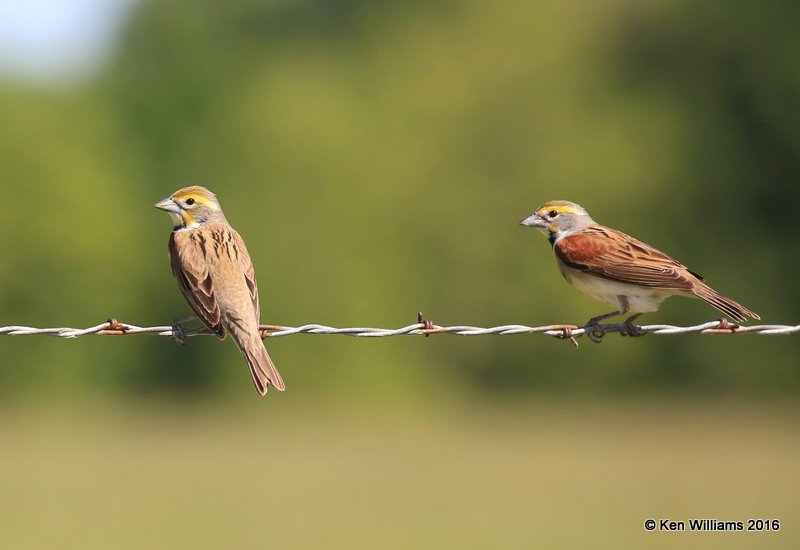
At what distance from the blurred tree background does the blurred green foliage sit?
83 millimetres

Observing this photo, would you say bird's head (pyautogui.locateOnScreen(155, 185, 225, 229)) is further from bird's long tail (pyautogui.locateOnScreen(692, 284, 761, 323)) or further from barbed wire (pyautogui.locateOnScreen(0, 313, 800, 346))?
bird's long tail (pyautogui.locateOnScreen(692, 284, 761, 323))

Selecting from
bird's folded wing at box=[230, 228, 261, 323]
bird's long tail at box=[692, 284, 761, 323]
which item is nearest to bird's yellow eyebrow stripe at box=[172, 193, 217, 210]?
bird's folded wing at box=[230, 228, 261, 323]

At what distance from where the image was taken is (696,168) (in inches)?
1786

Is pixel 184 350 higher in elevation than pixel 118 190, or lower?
lower

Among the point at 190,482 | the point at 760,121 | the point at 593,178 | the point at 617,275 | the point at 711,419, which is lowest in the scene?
the point at 617,275

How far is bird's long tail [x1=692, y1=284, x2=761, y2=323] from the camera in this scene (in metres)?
9.84

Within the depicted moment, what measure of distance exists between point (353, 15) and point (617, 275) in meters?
78.5

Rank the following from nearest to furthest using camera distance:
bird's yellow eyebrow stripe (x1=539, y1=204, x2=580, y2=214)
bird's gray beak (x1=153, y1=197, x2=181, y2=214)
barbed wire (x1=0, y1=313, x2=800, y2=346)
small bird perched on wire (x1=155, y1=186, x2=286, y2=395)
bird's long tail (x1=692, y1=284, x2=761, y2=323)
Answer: barbed wire (x1=0, y1=313, x2=800, y2=346), bird's long tail (x1=692, y1=284, x2=761, y2=323), small bird perched on wire (x1=155, y1=186, x2=286, y2=395), bird's gray beak (x1=153, y1=197, x2=181, y2=214), bird's yellow eyebrow stripe (x1=539, y1=204, x2=580, y2=214)

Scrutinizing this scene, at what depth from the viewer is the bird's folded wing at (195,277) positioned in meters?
10.4

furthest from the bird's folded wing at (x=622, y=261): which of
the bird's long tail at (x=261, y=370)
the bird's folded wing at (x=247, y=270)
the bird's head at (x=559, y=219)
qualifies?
the bird's long tail at (x=261, y=370)

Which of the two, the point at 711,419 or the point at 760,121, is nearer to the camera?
the point at 711,419

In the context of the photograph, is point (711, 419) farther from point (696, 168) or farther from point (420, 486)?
point (420, 486)

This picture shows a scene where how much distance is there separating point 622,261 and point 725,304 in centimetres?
112

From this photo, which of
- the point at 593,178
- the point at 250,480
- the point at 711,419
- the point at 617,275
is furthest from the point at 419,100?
the point at 617,275
